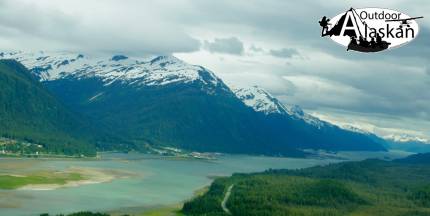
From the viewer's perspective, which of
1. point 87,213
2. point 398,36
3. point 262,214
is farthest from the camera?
point 262,214

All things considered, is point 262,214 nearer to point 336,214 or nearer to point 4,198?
point 336,214

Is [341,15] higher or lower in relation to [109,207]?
higher

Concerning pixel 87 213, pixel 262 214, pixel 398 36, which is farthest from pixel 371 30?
pixel 262 214

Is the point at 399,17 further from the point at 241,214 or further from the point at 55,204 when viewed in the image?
the point at 55,204

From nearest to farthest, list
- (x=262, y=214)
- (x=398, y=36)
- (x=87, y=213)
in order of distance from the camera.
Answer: (x=398, y=36) → (x=87, y=213) → (x=262, y=214)

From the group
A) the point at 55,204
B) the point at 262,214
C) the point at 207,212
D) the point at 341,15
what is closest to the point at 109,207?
the point at 55,204

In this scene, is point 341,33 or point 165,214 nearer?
point 341,33

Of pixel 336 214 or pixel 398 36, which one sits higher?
pixel 398 36

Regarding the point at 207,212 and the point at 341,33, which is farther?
the point at 207,212
